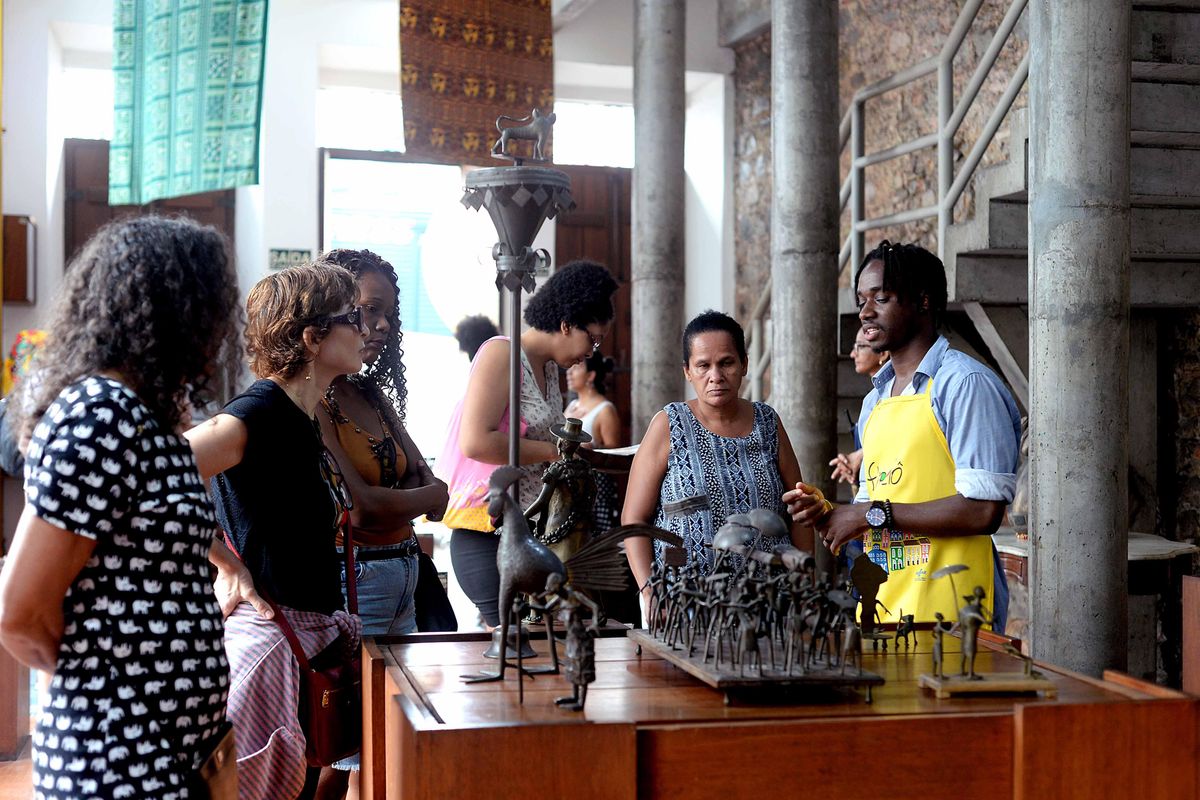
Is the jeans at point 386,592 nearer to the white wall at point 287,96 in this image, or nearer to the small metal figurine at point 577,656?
the small metal figurine at point 577,656

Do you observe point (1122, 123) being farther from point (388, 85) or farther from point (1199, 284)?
point (388, 85)

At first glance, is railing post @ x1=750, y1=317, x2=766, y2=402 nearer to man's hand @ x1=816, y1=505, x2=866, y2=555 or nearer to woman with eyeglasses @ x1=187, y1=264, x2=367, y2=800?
man's hand @ x1=816, y1=505, x2=866, y2=555

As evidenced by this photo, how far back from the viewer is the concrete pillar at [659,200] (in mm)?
7598

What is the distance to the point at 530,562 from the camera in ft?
6.97

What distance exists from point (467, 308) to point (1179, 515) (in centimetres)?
609

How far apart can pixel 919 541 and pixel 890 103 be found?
6620mm

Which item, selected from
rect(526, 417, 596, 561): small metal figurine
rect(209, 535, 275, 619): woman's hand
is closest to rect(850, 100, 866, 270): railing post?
rect(526, 417, 596, 561): small metal figurine

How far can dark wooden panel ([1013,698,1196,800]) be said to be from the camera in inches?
75.2

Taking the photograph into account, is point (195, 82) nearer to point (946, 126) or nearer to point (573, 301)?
point (946, 126)

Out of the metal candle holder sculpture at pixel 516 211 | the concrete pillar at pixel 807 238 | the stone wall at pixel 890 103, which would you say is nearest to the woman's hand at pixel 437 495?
the metal candle holder sculpture at pixel 516 211

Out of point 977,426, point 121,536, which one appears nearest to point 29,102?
point 977,426

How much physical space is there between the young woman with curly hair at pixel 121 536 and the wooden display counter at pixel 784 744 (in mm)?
323

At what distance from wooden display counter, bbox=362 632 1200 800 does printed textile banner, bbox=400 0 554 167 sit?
6971 millimetres

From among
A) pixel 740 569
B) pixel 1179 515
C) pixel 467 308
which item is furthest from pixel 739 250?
pixel 740 569
